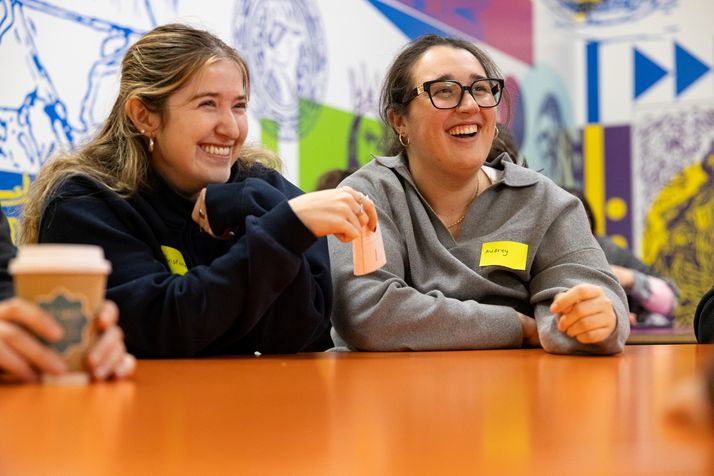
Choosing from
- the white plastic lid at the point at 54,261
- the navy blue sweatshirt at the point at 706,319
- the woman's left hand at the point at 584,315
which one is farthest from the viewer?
the navy blue sweatshirt at the point at 706,319

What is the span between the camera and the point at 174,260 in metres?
2.08

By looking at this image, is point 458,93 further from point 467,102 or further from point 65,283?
point 65,283

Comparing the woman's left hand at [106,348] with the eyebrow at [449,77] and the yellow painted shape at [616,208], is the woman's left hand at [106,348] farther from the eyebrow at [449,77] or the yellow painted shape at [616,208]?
the yellow painted shape at [616,208]

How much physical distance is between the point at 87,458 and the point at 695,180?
7.29 meters

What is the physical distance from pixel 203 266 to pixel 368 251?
0.33 meters

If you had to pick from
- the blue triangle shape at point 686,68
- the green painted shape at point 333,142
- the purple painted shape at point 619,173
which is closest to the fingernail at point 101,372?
the green painted shape at point 333,142

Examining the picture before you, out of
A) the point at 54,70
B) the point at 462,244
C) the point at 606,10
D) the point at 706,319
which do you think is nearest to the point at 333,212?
the point at 462,244

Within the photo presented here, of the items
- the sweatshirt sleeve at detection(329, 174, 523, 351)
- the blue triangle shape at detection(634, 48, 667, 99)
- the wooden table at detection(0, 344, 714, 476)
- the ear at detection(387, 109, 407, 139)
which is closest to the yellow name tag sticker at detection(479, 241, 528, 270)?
the sweatshirt sleeve at detection(329, 174, 523, 351)

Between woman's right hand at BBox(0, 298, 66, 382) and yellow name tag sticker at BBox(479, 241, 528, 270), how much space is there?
133 centimetres

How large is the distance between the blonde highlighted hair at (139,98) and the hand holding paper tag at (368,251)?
515 mm

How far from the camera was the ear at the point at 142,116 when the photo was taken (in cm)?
223

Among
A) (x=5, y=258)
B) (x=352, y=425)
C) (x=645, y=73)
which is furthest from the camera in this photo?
(x=645, y=73)

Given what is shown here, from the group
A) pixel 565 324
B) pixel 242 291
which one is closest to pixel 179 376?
pixel 242 291

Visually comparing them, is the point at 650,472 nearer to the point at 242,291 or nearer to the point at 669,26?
the point at 242,291
